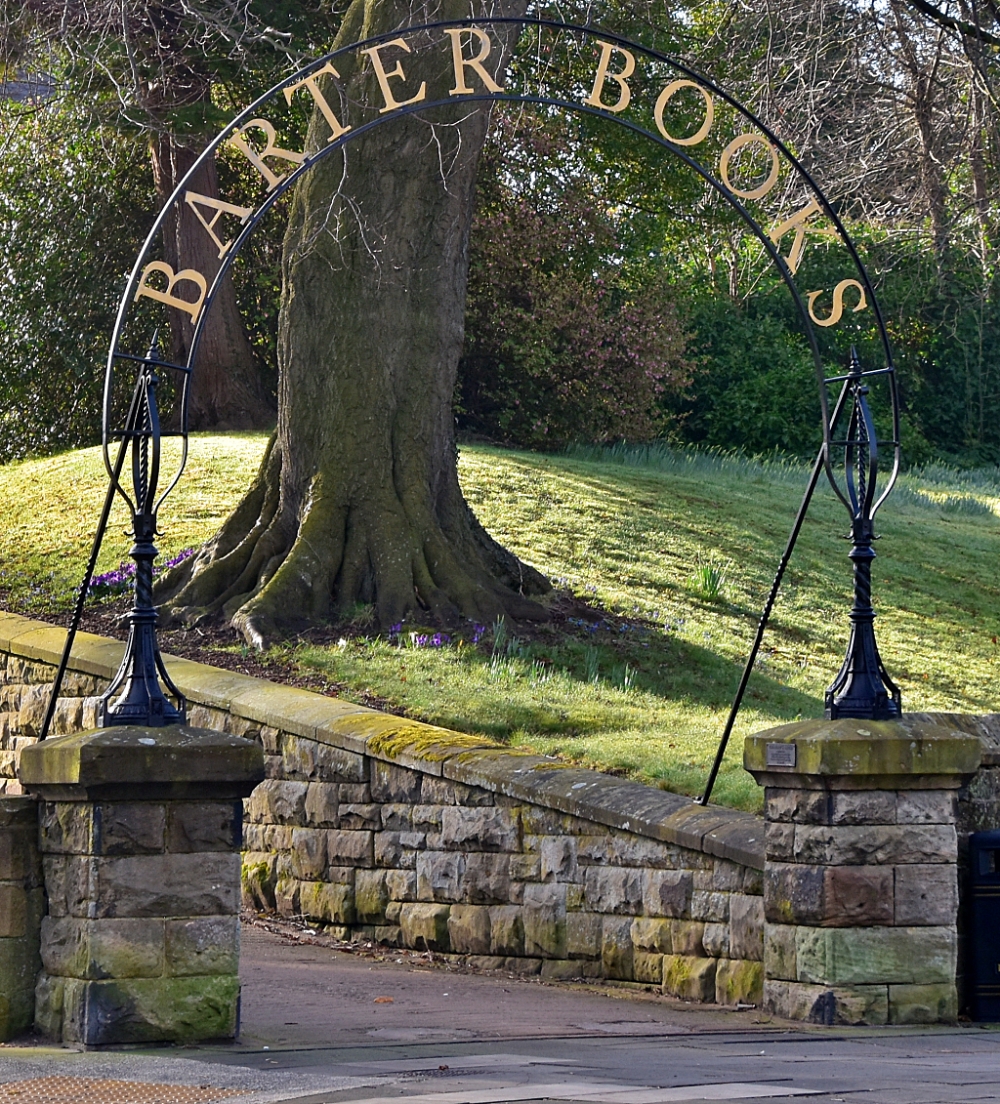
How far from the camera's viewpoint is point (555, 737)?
11.2m

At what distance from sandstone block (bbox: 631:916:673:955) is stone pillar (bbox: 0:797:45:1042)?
329 cm

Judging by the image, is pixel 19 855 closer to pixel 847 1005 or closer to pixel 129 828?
pixel 129 828

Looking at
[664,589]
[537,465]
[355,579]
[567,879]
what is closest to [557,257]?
[537,465]

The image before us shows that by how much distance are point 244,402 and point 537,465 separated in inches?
179

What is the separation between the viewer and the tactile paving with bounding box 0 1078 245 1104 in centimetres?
570

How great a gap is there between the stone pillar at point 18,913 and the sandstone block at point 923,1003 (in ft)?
12.6

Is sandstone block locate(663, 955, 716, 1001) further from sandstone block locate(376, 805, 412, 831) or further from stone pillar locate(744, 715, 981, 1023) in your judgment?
sandstone block locate(376, 805, 412, 831)

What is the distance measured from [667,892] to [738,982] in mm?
609

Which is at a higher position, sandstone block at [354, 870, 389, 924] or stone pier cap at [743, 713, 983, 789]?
stone pier cap at [743, 713, 983, 789]

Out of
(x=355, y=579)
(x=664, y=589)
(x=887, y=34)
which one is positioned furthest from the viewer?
(x=887, y=34)

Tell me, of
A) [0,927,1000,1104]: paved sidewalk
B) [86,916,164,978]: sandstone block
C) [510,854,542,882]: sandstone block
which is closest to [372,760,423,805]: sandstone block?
[510,854,542,882]: sandstone block

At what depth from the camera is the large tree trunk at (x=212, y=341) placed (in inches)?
849

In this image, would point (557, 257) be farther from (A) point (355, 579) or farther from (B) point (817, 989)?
(B) point (817, 989)

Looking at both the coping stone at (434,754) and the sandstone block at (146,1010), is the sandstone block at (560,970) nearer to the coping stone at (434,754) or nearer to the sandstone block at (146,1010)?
the coping stone at (434,754)
